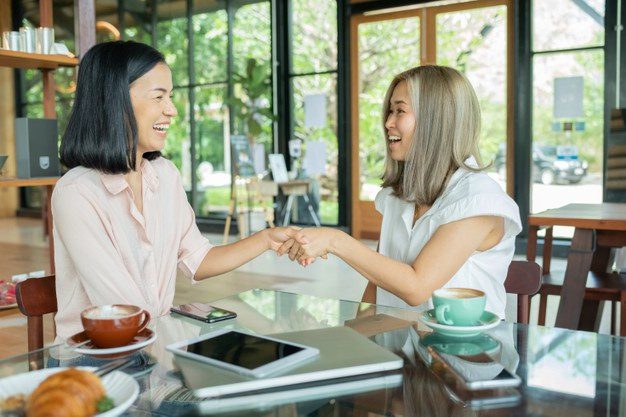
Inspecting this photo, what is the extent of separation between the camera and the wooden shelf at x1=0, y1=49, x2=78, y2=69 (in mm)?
3608

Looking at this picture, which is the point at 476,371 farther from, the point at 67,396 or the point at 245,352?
the point at 67,396

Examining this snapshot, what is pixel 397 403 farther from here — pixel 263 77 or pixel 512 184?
pixel 263 77

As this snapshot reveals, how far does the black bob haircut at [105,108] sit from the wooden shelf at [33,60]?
2.13 meters

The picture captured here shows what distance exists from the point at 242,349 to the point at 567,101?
6.02 metres

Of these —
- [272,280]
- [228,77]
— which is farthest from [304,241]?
[228,77]

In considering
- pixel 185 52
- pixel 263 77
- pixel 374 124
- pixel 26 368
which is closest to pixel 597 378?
pixel 26 368

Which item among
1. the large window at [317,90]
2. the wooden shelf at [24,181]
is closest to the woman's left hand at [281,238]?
the wooden shelf at [24,181]

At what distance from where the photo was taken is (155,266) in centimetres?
180

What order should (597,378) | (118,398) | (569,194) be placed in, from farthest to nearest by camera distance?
1. (569,194)
2. (597,378)
3. (118,398)

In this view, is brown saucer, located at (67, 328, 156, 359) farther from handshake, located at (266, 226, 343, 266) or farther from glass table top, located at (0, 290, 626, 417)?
handshake, located at (266, 226, 343, 266)

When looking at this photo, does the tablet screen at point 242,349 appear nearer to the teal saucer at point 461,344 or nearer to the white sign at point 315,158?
the teal saucer at point 461,344

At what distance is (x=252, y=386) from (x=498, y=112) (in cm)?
630

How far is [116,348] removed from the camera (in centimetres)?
113

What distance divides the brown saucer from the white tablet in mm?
52
